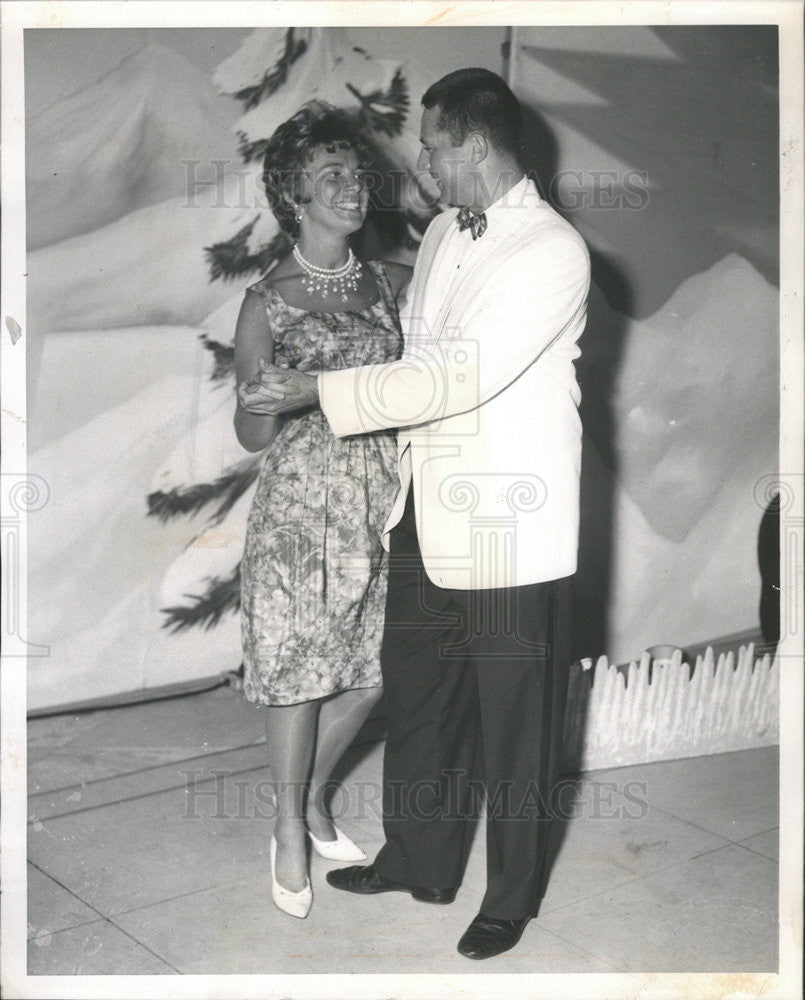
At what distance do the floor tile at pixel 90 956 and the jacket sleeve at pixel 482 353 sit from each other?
1236mm

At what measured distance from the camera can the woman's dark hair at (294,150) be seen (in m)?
3.00

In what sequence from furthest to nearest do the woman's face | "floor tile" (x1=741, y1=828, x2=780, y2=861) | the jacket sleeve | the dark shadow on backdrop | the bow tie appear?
the dark shadow on backdrop, "floor tile" (x1=741, y1=828, x2=780, y2=861), the woman's face, the bow tie, the jacket sleeve

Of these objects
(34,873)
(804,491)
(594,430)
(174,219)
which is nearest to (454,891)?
(34,873)

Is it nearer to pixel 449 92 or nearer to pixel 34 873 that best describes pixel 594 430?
pixel 449 92

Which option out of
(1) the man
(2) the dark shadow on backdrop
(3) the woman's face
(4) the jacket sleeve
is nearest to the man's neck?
(1) the man

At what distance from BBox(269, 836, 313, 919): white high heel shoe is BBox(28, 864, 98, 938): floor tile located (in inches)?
16.5

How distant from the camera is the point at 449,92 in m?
2.80

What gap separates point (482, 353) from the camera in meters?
2.73

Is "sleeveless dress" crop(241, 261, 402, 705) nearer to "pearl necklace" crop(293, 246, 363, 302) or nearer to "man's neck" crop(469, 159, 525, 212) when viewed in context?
"pearl necklace" crop(293, 246, 363, 302)

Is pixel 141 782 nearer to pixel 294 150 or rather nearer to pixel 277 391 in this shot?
pixel 277 391

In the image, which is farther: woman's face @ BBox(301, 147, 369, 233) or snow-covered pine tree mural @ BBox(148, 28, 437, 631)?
snow-covered pine tree mural @ BBox(148, 28, 437, 631)

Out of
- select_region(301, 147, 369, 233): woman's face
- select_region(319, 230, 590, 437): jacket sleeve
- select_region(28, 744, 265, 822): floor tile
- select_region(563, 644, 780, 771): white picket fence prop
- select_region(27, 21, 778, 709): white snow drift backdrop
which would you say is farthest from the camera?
select_region(563, 644, 780, 771): white picket fence prop

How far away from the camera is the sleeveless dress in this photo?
2.98 metres

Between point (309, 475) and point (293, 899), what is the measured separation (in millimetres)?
1002
